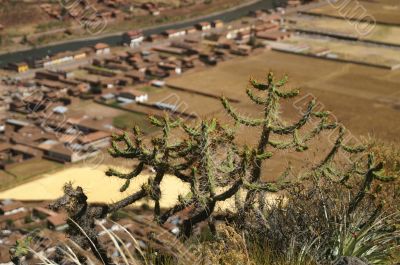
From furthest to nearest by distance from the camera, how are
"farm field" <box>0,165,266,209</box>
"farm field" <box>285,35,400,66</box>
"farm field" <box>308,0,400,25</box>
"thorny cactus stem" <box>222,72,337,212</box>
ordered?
"farm field" <box>308,0,400,25</box>, "farm field" <box>285,35,400,66</box>, "farm field" <box>0,165,266,209</box>, "thorny cactus stem" <box>222,72,337,212</box>

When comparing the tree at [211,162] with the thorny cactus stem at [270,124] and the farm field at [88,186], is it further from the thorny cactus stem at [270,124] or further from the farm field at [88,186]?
the farm field at [88,186]

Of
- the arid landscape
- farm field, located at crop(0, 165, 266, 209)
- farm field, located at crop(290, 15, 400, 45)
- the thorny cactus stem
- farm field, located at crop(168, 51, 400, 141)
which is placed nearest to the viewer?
the arid landscape

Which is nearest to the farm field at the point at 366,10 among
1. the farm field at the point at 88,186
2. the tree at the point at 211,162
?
the farm field at the point at 88,186

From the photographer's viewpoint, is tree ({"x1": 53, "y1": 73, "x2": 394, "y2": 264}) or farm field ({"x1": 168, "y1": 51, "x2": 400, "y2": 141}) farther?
farm field ({"x1": 168, "y1": 51, "x2": 400, "y2": 141})

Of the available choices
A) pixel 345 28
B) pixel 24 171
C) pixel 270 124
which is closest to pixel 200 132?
pixel 270 124

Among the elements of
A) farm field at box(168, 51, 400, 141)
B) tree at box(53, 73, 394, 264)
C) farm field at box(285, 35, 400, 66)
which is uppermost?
tree at box(53, 73, 394, 264)

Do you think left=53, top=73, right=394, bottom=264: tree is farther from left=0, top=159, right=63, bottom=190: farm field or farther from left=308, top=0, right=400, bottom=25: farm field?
left=308, top=0, right=400, bottom=25: farm field

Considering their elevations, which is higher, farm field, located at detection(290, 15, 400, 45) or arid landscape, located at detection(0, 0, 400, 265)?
arid landscape, located at detection(0, 0, 400, 265)

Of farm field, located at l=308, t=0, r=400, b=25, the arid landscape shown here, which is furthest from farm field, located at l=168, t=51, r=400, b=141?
farm field, located at l=308, t=0, r=400, b=25
